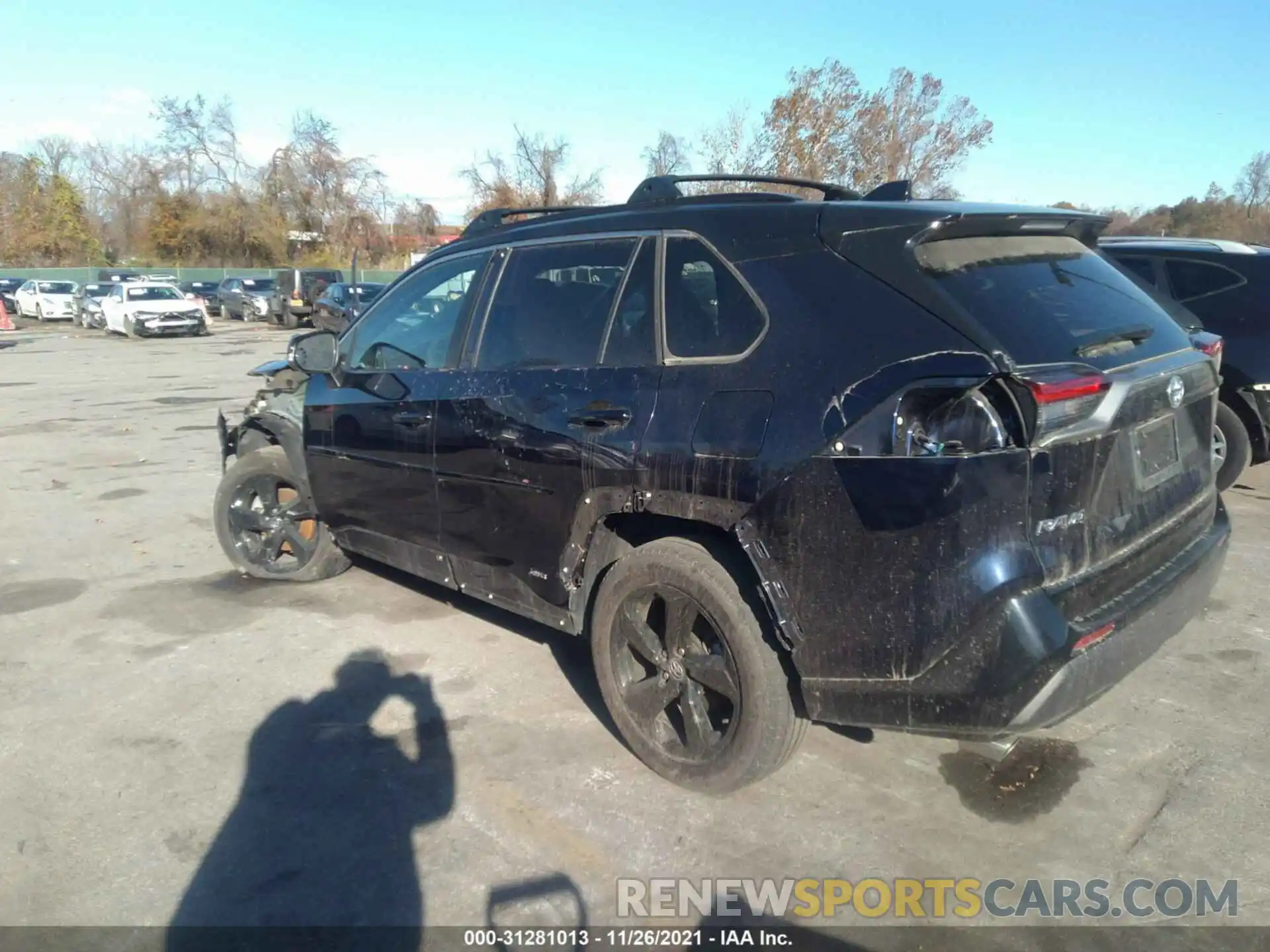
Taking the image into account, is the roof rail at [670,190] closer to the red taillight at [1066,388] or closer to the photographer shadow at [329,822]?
the red taillight at [1066,388]

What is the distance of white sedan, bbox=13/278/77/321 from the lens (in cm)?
3734

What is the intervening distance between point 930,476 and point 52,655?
4.34 m

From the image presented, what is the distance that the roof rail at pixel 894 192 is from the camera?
12.1 feet

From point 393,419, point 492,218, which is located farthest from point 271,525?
point 492,218

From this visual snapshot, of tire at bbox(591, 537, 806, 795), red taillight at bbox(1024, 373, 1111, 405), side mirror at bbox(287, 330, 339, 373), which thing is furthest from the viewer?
side mirror at bbox(287, 330, 339, 373)

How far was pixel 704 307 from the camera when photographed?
3342 mm

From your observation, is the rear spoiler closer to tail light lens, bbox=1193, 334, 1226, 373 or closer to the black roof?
the black roof

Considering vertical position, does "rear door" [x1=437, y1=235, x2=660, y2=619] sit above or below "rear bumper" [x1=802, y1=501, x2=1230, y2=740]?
above

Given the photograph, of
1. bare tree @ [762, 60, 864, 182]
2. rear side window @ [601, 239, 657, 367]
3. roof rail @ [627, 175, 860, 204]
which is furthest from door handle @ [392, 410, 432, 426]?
bare tree @ [762, 60, 864, 182]

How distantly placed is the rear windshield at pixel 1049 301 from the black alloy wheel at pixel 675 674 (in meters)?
1.30

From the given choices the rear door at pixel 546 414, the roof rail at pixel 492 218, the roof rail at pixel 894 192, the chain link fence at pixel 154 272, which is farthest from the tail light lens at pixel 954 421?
the chain link fence at pixel 154 272

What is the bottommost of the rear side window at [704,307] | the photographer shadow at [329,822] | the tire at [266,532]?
the photographer shadow at [329,822]

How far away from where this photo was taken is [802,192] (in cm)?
1859

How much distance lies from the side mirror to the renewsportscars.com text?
124 inches
